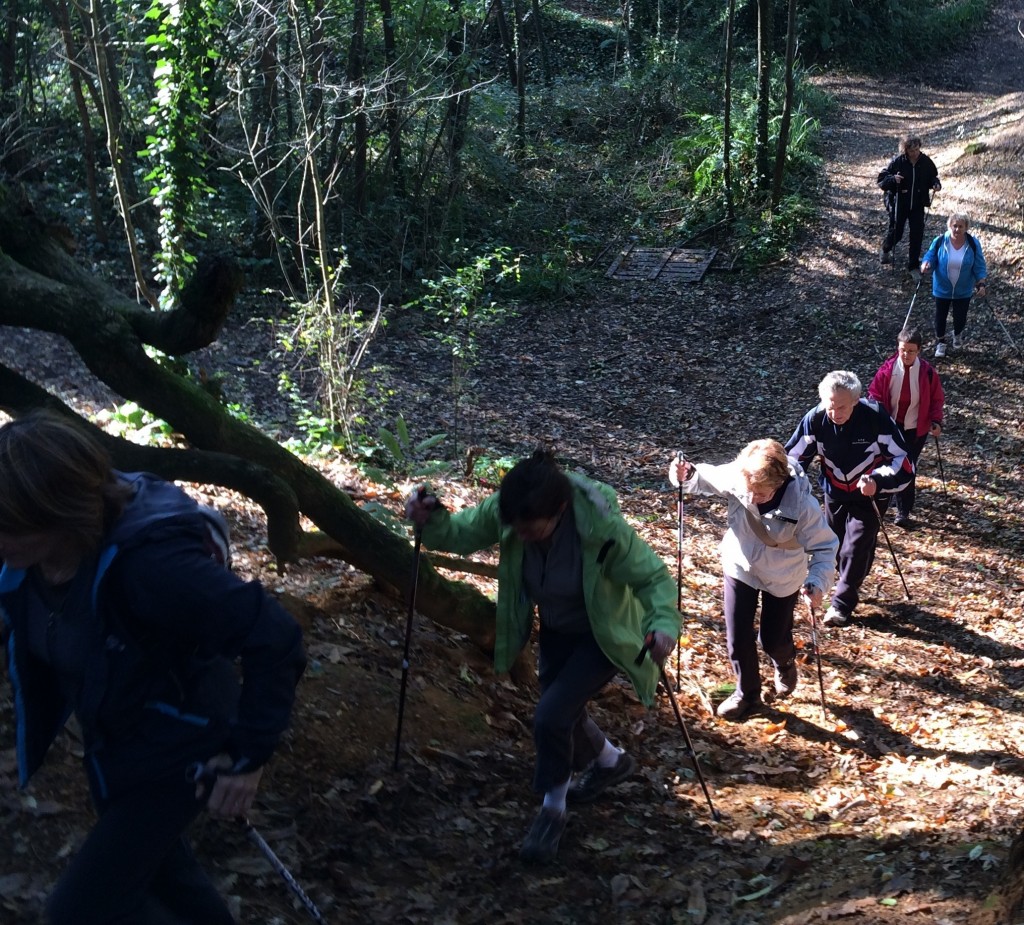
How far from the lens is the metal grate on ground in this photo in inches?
766

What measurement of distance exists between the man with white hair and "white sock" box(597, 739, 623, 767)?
3.00 m

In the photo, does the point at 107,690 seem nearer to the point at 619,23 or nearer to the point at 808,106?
the point at 808,106

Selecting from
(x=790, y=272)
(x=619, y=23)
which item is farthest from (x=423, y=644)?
(x=619, y=23)

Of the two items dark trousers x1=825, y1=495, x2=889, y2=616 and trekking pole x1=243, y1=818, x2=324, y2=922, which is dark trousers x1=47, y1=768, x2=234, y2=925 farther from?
dark trousers x1=825, y1=495, x2=889, y2=616

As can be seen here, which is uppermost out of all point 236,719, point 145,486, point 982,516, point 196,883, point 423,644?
point 145,486

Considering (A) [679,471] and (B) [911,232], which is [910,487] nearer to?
(A) [679,471]

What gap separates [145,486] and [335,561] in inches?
173

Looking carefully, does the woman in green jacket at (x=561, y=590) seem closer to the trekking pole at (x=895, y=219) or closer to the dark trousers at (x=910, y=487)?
the dark trousers at (x=910, y=487)

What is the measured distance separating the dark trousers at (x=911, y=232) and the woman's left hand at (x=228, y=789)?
1644 cm

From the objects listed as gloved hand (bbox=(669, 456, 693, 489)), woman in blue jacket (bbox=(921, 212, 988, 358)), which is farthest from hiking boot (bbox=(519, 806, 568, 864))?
woman in blue jacket (bbox=(921, 212, 988, 358))

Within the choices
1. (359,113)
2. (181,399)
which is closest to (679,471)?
(181,399)

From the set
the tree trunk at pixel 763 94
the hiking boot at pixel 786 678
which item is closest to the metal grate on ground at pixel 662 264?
the tree trunk at pixel 763 94

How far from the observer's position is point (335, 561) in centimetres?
693

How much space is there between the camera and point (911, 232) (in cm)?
1692
